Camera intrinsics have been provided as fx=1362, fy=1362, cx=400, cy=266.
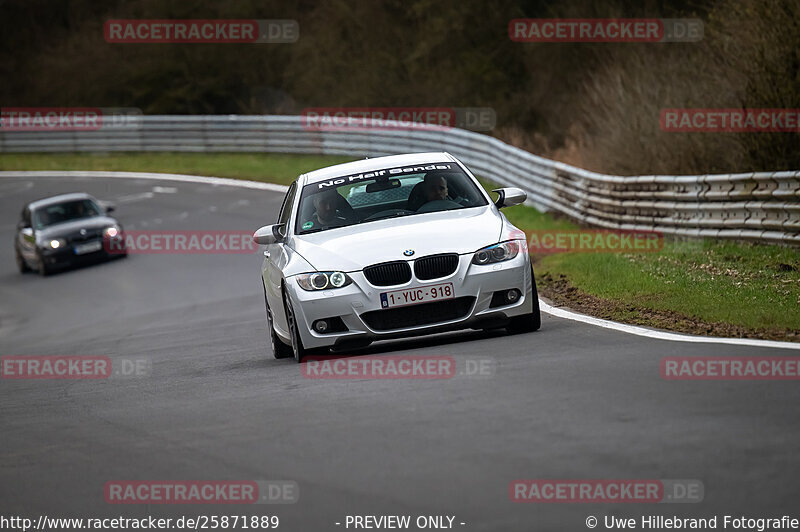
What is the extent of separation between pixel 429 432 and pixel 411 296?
10.9 ft

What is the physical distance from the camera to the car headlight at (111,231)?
27.1 metres

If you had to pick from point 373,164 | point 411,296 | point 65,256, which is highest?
point 373,164

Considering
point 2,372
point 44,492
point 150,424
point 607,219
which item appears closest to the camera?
point 44,492

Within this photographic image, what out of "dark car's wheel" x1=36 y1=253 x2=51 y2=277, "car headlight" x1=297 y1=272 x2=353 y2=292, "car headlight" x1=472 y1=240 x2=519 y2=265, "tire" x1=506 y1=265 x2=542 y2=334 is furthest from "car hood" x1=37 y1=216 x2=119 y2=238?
"car headlight" x1=472 y1=240 x2=519 y2=265

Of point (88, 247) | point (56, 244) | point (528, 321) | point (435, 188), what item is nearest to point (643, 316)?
point (528, 321)

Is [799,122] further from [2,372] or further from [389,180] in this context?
[2,372]

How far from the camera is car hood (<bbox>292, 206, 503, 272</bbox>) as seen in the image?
10617 mm

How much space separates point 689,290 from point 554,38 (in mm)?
24928

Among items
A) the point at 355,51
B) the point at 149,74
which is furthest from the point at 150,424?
the point at 149,74

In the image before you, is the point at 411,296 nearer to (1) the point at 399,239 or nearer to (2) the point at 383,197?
(1) the point at 399,239

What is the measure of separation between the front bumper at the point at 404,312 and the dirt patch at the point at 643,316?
1473 mm

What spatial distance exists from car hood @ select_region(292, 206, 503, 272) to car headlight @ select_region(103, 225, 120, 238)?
53.3ft

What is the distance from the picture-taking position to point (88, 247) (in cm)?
2692

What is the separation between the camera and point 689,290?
1331 centimetres
